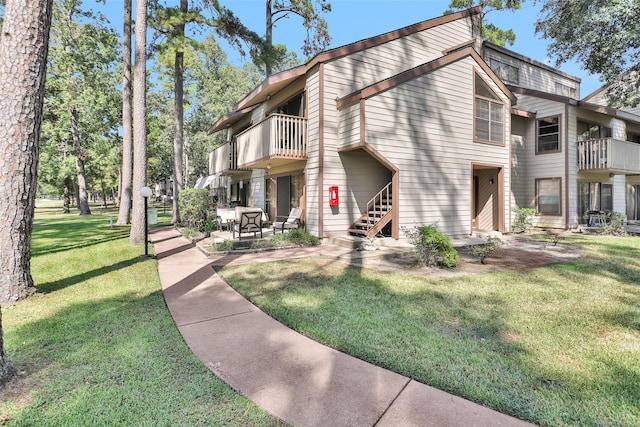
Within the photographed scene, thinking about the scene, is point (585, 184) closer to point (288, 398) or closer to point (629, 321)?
point (629, 321)

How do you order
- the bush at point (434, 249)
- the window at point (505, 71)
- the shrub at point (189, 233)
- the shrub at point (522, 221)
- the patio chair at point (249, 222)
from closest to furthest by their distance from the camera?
the bush at point (434, 249) → the patio chair at point (249, 222) → the shrub at point (189, 233) → the shrub at point (522, 221) → the window at point (505, 71)

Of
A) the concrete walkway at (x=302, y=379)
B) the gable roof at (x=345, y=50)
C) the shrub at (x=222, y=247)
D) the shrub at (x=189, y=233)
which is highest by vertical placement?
the gable roof at (x=345, y=50)

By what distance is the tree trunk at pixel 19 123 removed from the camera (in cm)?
410

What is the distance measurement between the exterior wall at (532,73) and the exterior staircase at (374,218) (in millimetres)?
10583

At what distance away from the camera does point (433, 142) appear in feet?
35.4

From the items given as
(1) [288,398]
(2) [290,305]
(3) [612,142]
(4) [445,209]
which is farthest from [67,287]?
(3) [612,142]

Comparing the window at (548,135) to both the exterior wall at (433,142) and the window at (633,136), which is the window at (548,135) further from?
the window at (633,136)

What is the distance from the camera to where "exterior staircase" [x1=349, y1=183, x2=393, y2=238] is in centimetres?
977

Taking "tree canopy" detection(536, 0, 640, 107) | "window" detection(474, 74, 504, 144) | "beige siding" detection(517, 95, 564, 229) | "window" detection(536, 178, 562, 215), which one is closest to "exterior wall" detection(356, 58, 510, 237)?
"window" detection(474, 74, 504, 144)

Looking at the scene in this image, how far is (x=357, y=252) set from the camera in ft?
29.2

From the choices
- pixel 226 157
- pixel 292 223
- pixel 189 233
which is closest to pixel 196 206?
pixel 189 233

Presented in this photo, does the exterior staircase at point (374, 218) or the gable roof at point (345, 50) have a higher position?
the gable roof at point (345, 50)

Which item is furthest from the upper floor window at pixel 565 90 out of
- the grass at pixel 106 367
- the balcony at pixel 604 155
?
the grass at pixel 106 367

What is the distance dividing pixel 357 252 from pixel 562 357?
236 inches
